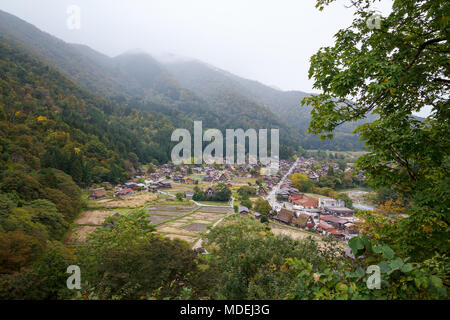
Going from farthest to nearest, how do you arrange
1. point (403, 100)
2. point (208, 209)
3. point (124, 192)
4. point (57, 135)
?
point (57, 135) < point (124, 192) < point (208, 209) < point (403, 100)

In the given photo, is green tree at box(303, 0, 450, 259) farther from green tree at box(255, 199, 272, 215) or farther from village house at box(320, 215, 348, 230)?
green tree at box(255, 199, 272, 215)

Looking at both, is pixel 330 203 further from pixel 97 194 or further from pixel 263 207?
pixel 97 194

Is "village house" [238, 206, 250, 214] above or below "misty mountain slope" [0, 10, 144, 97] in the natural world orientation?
below

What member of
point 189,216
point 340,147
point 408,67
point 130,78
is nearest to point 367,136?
point 408,67

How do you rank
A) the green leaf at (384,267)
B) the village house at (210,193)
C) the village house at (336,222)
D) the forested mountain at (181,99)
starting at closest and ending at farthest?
the green leaf at (384,267) → the village house at (336,222) → the village house at (210,193) → the forested mountain at (181,99)

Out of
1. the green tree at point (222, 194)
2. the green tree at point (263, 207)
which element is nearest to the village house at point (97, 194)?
the green tree at point (222, 194)

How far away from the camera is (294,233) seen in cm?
2106

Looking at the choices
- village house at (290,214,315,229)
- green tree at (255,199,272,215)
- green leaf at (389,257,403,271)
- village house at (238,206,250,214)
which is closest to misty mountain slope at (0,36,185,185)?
village house at (238,206,250,214)

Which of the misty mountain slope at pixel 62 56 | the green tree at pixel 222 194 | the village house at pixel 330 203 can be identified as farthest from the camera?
the misty mountain slope at pixel 62 56

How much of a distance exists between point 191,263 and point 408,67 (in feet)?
18.2

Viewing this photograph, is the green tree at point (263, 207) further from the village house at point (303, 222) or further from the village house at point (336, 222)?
the village house at point (336, 222)

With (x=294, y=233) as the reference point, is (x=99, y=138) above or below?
above

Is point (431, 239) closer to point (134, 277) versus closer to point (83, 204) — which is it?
point (134, 277)

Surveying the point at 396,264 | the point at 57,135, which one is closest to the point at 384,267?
the point at 396,264
